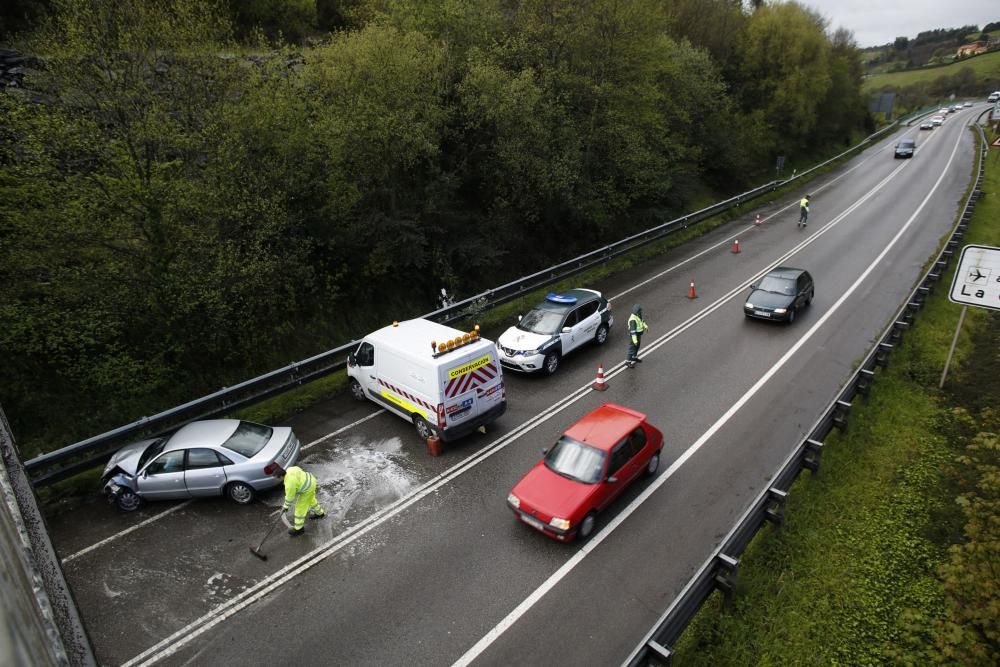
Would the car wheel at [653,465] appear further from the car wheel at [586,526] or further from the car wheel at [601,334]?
the car wheel at [601,334]

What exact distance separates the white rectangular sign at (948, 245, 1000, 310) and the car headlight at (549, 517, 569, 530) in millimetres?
10198

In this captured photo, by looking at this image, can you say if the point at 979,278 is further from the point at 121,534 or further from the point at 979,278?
the point at 121,534

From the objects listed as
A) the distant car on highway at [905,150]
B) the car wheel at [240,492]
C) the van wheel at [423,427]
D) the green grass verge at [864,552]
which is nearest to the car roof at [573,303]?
the van wheel at [423,427]

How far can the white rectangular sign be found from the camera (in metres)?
11.9

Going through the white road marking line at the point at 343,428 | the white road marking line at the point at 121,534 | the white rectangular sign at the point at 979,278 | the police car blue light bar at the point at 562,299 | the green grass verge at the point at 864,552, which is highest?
the white rectangular sign at the point at 979,278

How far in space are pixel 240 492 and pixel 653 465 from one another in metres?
8.19

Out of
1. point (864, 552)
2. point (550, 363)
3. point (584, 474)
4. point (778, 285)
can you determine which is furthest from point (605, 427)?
point (778, 285)

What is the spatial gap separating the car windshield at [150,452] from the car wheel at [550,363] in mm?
9113

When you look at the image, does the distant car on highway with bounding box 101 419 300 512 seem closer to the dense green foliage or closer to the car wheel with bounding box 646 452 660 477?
the dense green foliage

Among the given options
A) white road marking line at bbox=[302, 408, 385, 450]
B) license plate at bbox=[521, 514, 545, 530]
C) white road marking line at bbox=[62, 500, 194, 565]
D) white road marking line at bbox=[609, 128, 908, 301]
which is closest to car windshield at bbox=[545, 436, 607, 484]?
license plate at bbox=[521, 514, 545, 530]

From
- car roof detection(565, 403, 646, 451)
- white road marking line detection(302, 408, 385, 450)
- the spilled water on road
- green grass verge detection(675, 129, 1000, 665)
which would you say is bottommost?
green grass verge detection(675, 129, 1000, 665)

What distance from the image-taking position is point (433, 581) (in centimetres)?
902

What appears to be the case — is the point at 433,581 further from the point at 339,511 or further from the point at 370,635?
the point at 339,511

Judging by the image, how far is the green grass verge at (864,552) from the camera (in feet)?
25.2
